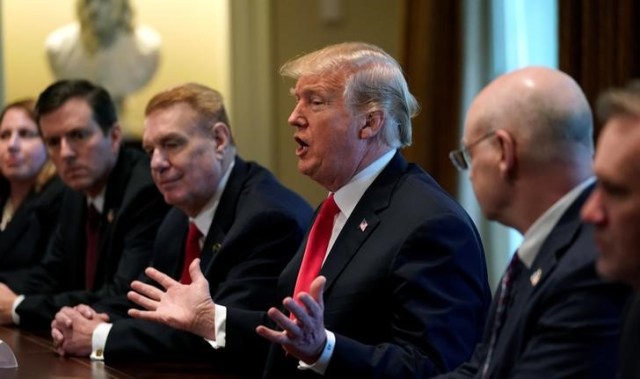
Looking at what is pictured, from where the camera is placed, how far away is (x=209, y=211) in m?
4.28

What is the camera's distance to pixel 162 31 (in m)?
8.95

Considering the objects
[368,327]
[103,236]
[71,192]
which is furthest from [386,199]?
[71,192]

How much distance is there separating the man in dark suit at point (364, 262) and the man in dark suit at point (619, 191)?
36.0 inches

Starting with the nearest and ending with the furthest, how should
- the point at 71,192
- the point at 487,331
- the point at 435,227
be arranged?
the point at 487,331, the point at 435,227, the point at 71,192

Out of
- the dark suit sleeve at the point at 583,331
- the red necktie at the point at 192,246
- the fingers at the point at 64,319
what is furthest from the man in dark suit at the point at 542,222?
the red necktie at the point at 192,246

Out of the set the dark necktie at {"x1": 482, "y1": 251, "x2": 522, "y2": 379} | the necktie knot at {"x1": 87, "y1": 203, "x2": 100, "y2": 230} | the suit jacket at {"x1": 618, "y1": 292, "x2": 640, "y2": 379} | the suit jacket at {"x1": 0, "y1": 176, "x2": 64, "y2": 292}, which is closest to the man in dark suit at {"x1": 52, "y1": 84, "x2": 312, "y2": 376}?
Result: the necktie knot at {"x1": 87, "y1": 203, "x2": 100, "y2": 230}

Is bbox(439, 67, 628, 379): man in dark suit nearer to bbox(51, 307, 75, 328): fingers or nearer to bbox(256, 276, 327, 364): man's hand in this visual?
bbox(256, 276, 327, 364): man's hand

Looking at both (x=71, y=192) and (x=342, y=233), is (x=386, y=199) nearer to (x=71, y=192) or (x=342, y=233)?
(x=342, y=233)

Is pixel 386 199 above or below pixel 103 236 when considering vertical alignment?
above

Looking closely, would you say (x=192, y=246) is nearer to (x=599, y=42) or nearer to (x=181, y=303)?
(x=181, y=303)

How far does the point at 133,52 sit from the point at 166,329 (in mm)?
4963

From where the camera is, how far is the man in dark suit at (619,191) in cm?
206

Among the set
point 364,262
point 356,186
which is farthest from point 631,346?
point 356,186

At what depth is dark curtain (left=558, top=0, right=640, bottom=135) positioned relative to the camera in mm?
5180
